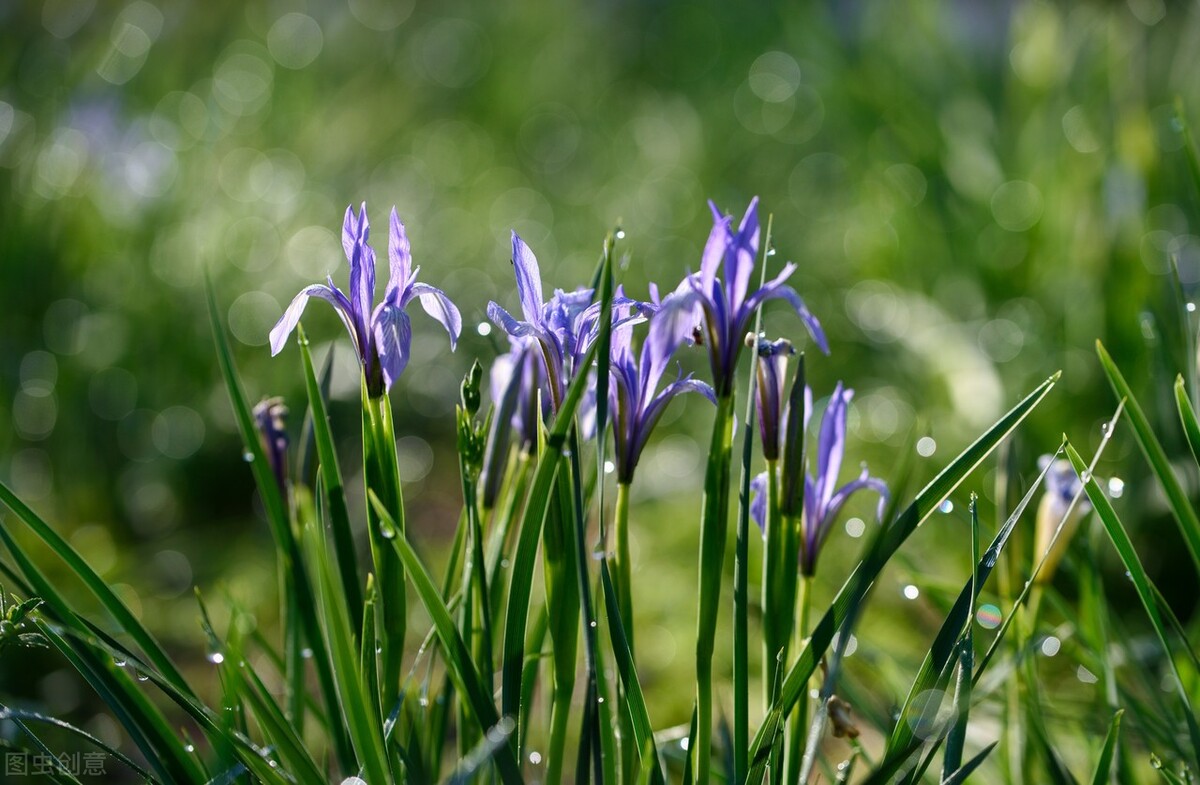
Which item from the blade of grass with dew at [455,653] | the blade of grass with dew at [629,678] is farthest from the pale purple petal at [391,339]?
the blade of grass with dew at [629,678]

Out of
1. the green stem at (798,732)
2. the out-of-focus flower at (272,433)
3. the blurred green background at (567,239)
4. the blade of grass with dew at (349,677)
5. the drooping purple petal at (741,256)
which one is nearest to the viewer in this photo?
the blade of grass with dew at (349,677)

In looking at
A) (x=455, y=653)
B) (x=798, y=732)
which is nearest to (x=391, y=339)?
(x=455, y=653)

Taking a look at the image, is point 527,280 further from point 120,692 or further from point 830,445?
point 120,692

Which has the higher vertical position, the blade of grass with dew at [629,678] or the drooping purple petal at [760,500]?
the drooping purple petal at [760,500]

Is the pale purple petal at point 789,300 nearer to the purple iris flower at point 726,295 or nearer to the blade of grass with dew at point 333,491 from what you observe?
the purple iris flower at point 726,295

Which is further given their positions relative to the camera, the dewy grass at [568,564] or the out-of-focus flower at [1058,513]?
the out-of-focus flower at [1058,513]

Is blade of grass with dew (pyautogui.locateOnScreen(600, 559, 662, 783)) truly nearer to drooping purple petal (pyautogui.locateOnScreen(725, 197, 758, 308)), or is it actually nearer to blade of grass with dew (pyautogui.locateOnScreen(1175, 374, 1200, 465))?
drooping purple petal (pyautogui.locateOnScreen(725, 197, 758, 308))

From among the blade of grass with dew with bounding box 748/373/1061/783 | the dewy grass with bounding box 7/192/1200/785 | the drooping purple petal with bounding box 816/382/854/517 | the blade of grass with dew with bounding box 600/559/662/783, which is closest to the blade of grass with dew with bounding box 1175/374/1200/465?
the dewy grass with bounding box 7/192/1200/785

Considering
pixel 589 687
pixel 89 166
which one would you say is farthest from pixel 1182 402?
pixel 89 166

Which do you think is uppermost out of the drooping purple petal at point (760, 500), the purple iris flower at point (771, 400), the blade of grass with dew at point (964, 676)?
the purple iris flower at point (771, 400)
